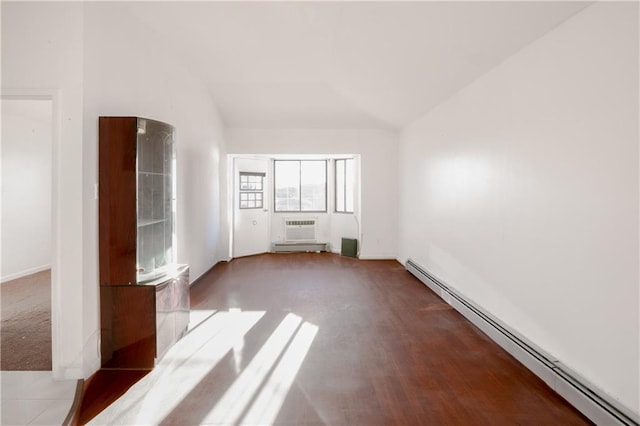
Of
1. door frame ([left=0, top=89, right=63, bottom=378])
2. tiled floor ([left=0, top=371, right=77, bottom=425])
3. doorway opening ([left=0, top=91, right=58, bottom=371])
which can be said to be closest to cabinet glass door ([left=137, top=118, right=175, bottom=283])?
door frame ([left=0, top=89, right=63, bottom=378])

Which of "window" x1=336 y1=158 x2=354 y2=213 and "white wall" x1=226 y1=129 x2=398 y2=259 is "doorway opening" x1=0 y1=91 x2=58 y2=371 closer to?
"white wall" x1=226 y1=129 x2=398 y2=259

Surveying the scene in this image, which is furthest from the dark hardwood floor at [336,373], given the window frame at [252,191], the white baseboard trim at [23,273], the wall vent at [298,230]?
the wall vent at [298,230]

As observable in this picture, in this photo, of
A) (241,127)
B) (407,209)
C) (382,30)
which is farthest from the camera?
(241,127)

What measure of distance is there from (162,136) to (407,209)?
15.1ft

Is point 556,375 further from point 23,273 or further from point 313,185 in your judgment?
point 23,273

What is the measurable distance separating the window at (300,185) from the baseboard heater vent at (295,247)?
2.81 feet

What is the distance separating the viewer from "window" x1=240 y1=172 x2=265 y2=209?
7.27 m

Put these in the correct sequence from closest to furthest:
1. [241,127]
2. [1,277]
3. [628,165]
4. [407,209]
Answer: [628,165], [1,277], [407,209], [241,127]

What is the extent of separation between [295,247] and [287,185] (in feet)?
5.13

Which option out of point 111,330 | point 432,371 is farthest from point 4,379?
point 432,371

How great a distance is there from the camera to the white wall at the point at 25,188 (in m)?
5.14

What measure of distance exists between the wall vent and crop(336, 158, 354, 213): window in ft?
Answer: 2.77

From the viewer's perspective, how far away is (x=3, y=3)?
2369 millimetres

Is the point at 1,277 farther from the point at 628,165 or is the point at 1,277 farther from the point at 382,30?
the point at 628,165
